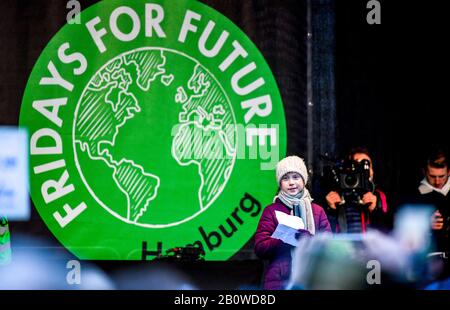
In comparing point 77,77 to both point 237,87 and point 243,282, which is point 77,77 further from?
point 243,282

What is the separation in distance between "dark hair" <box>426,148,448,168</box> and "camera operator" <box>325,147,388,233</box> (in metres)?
0.38

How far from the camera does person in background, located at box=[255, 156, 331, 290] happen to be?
11.8 feet

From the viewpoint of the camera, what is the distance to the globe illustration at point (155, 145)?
423cm

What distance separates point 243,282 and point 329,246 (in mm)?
577

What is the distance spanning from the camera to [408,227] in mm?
4078

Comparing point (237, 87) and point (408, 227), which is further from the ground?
point (237, 87)

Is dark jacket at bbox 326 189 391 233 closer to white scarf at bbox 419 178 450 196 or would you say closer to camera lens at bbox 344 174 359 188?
camera lens at bbox 344 174 359 188

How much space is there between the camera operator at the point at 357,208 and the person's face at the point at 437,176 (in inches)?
13.3

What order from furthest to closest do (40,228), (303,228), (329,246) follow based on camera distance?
(40,228)
(329,246)
(303,228)

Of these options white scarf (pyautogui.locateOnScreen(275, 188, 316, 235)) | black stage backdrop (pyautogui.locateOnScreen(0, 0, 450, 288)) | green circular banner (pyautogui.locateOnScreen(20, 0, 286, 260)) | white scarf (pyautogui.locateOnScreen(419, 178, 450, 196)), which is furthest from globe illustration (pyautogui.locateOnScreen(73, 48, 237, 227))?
white scarf (pyautogui.locateOnScreen(419, 178, 450, 196))

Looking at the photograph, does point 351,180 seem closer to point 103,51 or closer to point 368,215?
point 368,215

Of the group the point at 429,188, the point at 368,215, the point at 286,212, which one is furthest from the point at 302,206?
the point at 429,188

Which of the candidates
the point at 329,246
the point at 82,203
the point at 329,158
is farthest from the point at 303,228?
the point at 82,203

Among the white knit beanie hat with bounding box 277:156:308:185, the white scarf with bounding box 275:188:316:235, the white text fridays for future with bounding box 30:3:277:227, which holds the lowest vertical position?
the white scarf with bounding box 275:188:316:235
